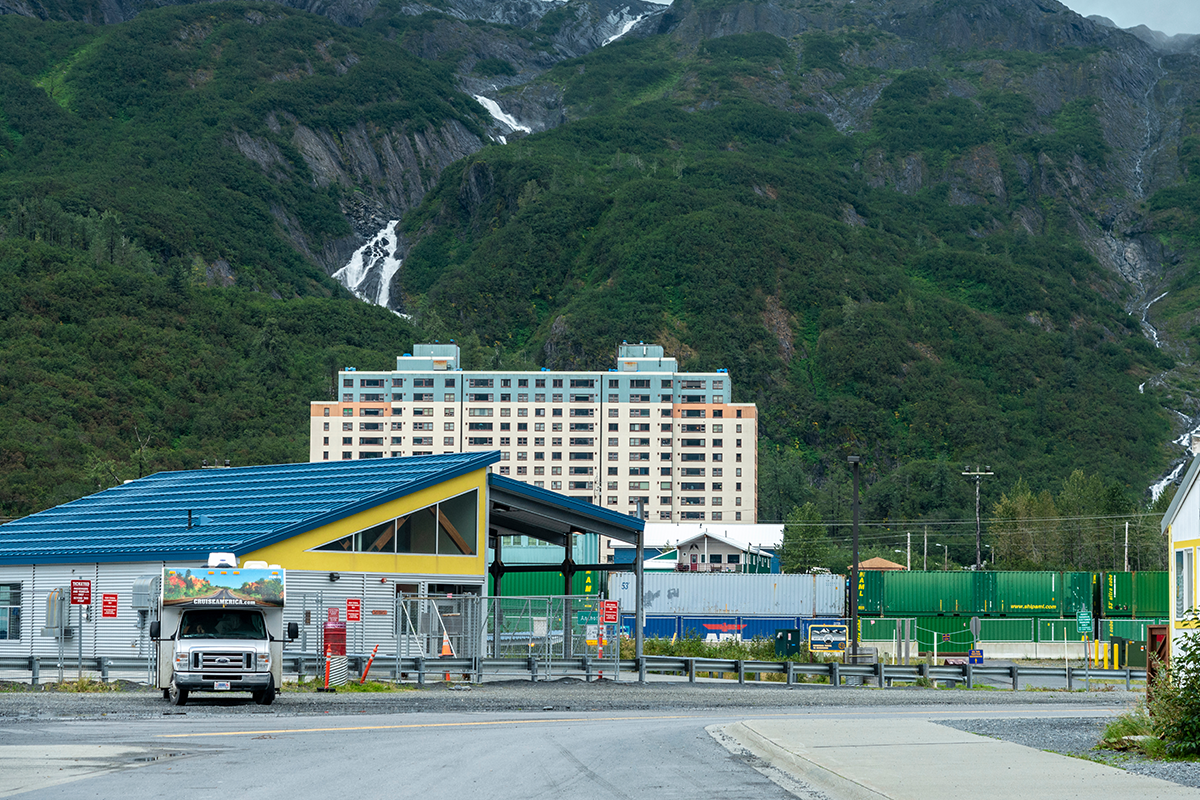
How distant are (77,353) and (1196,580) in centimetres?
15755

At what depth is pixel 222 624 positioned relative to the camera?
93.8 ft

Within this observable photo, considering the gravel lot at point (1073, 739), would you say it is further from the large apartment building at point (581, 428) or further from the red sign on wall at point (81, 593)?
the large apartment building at point (581, 428)

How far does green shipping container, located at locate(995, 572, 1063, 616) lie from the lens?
70688mm

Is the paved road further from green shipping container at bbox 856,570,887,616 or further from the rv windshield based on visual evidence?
green shipping container at bbox 856,570,887,616

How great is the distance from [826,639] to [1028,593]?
2041cm

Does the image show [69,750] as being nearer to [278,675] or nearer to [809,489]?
[278,675]

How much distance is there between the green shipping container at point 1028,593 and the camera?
7069cm

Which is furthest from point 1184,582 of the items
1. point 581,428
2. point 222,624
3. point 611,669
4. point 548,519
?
point 581,428

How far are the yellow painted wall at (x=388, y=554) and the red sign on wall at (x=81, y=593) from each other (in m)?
5.89

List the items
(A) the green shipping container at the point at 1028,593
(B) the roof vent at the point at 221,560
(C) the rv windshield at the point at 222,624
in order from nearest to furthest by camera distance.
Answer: (C) the rv windshield at the point at 222,624 → (B) the roof vent at the point at 221,560 → (A) the green shipping container at the point at 1028,593

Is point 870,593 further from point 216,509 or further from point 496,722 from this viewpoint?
point 496,722

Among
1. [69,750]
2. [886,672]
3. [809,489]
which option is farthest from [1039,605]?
[809,489]

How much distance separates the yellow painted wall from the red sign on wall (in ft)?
19.3

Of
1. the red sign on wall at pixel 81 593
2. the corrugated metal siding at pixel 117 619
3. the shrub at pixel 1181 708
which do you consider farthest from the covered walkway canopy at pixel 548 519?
the shrub at pixel 1181 708
